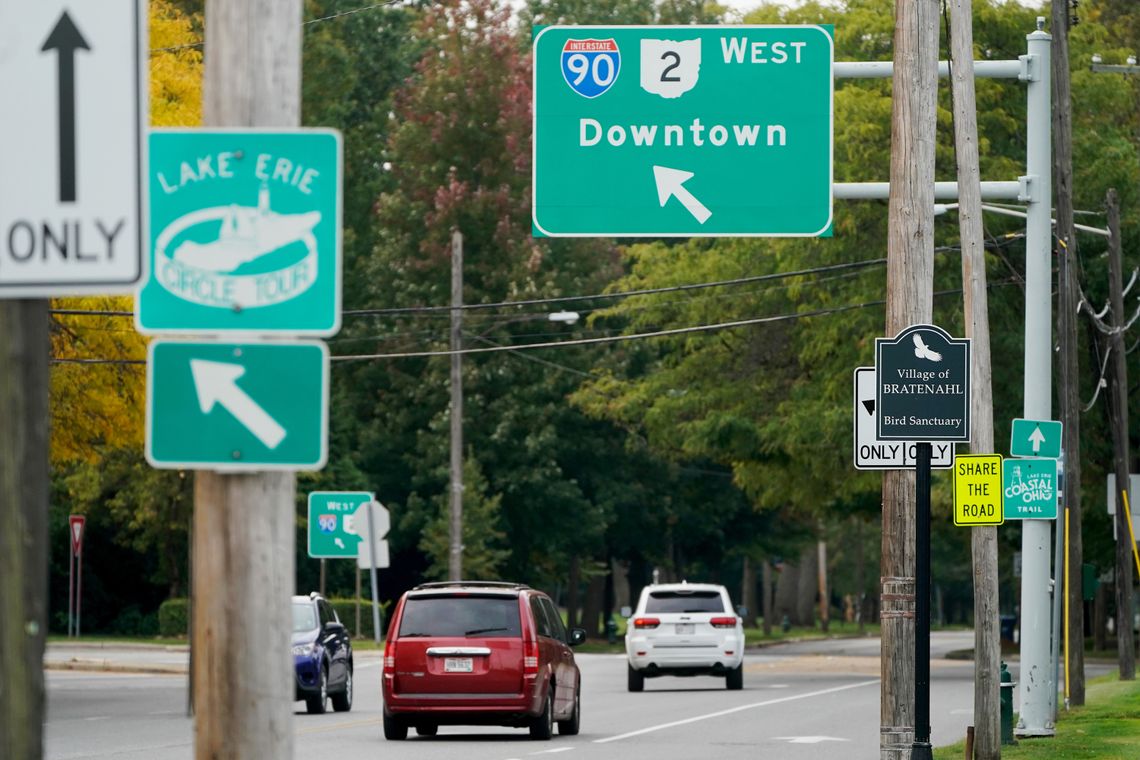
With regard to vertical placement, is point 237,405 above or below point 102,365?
below

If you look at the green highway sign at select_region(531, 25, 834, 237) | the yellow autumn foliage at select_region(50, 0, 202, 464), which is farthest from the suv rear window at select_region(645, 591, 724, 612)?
the green highway sign at select_region(531, 25, 834, 237)

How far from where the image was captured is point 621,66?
17.1 metres

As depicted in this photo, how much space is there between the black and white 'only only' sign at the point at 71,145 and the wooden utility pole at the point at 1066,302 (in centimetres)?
2344

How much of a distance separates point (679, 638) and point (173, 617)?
2764 centimetres

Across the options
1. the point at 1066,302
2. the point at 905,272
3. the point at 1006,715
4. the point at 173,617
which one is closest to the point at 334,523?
the point at 1066,302

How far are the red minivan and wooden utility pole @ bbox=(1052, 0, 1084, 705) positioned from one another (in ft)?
28.0

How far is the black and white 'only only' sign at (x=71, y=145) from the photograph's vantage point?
554cm

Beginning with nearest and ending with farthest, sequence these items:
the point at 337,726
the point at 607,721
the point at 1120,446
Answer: the point at 337,726 < the point at 607,721 < the point at 1120,446

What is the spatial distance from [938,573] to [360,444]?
212ft

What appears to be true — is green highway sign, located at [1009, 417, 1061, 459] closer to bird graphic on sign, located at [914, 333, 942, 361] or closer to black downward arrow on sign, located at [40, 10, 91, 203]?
bird graphic on sign, located at [914, 333, 942, 361]

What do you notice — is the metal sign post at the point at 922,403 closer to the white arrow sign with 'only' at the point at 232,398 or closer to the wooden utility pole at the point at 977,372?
the wooden utility pole at the point at 977,372

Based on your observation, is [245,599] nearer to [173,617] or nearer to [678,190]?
[678,190]

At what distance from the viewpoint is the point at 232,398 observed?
6367 millimetres

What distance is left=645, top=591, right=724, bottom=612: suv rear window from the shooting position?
33.9m
